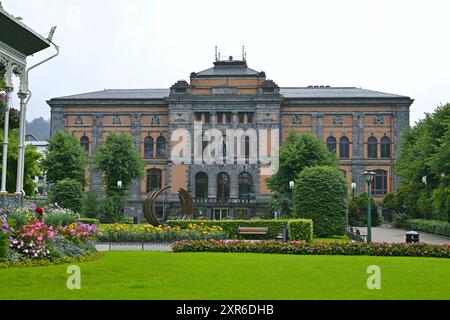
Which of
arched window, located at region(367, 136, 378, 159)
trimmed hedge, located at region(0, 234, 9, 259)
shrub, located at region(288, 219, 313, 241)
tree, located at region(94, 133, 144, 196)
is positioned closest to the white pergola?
trimmed hedge, located at region(0, 234, 9, 259)

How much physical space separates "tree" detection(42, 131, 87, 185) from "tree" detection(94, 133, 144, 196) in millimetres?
1849

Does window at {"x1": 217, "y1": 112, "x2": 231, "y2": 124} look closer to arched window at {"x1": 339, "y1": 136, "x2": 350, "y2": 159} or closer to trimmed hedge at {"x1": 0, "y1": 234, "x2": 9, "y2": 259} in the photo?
arched window at {"x1": 339, "y1": 136, "x2": 350, "y2": 159}

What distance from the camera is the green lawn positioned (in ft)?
36.2

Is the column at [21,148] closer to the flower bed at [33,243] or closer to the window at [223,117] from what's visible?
the flower bed at [33,243]

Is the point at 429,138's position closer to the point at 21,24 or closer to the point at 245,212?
the point at 245,212

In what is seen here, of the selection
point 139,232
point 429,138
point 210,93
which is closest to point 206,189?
point 210,93

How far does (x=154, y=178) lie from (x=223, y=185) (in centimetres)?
801

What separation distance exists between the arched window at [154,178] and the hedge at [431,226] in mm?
27691

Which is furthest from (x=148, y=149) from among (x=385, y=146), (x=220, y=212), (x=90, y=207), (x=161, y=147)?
(x=385, y=146)

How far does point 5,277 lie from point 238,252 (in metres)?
11.1

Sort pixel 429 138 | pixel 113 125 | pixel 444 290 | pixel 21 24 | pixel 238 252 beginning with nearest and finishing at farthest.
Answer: pixel 444 290
pixel 21 24
pixel 238 252
pixel 429 138
pixel 113 125

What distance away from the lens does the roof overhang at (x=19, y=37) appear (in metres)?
19.0

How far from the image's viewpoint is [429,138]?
43031 mm

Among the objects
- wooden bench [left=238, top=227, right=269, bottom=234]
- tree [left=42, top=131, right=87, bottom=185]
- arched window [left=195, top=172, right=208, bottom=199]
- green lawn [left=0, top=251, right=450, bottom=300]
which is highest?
tree [left=42, top=131, right=87, bottom=185]
